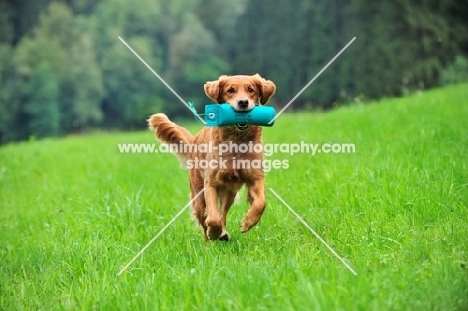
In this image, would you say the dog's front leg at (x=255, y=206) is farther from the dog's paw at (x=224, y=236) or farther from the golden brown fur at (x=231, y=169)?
the dog's paw at (x=224, y=236)

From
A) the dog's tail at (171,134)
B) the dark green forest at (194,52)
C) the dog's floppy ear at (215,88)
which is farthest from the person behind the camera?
the dark green forest at (194,52)

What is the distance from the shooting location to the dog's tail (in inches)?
213

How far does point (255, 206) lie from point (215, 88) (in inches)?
48.2

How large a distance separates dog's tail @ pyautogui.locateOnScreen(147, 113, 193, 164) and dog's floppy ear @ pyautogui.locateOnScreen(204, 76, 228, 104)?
0.70 metres

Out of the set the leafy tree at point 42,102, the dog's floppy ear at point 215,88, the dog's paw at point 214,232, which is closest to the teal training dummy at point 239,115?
the dog's floppy ear at point 215,88

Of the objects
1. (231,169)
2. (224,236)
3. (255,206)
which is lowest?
(224,236)

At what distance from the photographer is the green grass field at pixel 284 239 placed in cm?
283

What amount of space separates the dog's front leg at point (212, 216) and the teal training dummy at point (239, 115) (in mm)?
598

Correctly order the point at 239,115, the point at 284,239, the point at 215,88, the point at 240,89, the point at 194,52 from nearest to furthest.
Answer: the point at 284,239
the point at 239,115
the point at 240,89
the point at 215,88
the point at 194,52

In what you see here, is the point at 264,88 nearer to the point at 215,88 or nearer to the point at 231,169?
the point at 215,88

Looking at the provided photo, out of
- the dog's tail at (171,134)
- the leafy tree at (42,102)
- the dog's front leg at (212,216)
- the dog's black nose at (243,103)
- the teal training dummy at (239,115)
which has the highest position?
the dog's black nose at (243,103)

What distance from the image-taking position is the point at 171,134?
17.9 ft

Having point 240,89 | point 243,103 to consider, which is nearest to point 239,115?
point 243,103

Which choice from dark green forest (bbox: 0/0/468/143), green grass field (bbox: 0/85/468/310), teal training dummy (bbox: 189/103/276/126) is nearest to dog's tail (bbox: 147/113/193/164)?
green grass field (bbox: 0/85/468/310)
